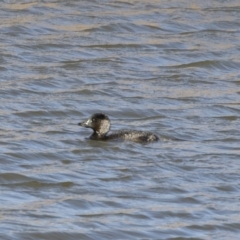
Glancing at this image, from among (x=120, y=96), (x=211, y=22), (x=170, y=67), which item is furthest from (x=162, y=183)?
(x=211, y=22)

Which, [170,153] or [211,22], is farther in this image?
[211,22]

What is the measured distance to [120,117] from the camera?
1254 centimetres

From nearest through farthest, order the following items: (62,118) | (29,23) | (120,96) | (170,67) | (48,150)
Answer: (48,150) < (62,118) < (120,96) < (170,67) < (29,23)

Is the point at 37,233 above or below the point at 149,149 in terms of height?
below

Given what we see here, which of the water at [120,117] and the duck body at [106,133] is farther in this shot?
the duck body at [106,133]

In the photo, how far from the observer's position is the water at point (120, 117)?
28.9ft

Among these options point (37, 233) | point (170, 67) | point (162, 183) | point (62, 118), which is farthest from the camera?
point (170, 67)

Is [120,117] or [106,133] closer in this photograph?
[106,133]

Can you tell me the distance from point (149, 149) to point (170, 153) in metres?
0.26

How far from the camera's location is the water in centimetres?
882

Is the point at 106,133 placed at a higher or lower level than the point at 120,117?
lower

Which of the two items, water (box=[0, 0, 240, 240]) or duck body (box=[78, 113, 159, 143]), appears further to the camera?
duck body (box=[78, 113, 159, 143])

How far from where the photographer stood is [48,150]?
35.5 feet

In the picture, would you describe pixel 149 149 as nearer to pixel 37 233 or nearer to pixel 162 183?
pixel 162 183
